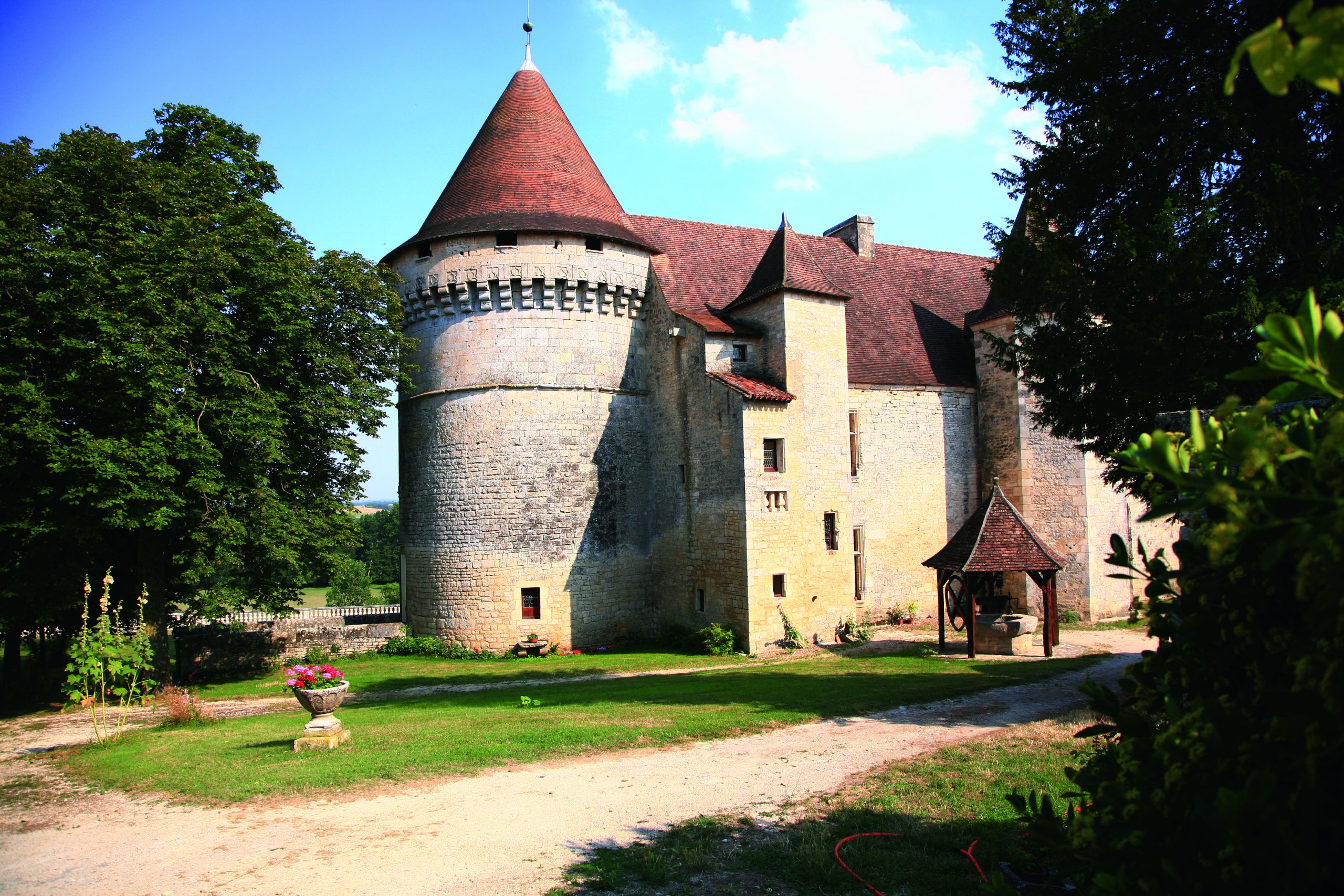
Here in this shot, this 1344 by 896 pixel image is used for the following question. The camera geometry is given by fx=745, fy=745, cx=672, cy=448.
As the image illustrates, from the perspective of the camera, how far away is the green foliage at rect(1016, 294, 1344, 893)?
5.80ft

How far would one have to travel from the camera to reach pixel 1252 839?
6.01 ft

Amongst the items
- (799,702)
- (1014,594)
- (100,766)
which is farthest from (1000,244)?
(100,766)

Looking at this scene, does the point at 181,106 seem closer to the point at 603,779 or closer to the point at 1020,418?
the point at 603,779

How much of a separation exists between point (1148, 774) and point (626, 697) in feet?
36.9

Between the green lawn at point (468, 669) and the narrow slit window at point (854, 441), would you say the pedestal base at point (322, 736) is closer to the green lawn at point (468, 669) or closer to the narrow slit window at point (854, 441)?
the green lawn at point (468, 669)

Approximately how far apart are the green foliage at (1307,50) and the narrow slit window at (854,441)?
19.6m

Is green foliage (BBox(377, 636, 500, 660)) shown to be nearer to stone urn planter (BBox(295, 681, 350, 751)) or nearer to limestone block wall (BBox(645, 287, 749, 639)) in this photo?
limestone block wall (BBox(645, 287, 749, 639))

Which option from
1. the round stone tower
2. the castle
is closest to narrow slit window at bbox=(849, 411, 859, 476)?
the castle

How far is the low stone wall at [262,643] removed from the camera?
59.8 feet

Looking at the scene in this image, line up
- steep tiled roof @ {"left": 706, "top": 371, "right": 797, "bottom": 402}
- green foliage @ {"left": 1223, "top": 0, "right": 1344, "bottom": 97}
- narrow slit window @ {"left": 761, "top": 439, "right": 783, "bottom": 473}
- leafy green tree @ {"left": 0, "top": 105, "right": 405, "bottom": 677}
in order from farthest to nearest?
narrow slit window @ {"left": 761, "top": 439, "right": 783, "bottom": 473}
steep tiled roof @ {"left": 706, "top": 371, "right": 797, "bottom": 402}
leafy green tree @ {"left": 0, "top": 105, "right": 405, "bottom": 677}
green foliage @ {"left": 1223, "top": 0, "right": 1344, "bottom": 97}

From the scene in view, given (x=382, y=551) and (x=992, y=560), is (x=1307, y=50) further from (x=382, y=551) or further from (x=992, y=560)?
(x=382, y=551)

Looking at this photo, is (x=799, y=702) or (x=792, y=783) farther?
(x=799, y=702)

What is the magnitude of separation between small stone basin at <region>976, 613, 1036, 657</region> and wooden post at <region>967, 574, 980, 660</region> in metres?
0.39

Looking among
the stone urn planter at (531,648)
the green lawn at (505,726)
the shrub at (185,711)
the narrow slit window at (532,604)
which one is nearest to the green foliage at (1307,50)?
the green lawn at (505,726)
